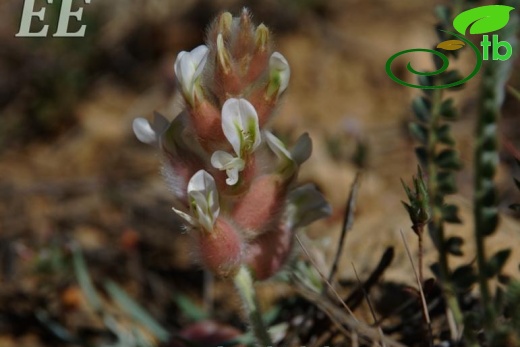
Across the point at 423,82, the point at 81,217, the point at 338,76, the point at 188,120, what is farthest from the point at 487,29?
the point at 338,76

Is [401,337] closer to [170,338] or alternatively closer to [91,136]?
[170,338]

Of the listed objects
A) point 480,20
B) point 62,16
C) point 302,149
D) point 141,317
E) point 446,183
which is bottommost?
point 141,317

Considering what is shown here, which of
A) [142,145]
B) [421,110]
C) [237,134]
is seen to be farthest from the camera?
[142,145]

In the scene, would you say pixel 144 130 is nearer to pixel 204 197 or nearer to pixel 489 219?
pixel 204 197

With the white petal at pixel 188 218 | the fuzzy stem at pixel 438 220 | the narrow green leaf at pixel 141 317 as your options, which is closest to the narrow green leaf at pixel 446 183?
the fuzzy stem at pixel 438 220

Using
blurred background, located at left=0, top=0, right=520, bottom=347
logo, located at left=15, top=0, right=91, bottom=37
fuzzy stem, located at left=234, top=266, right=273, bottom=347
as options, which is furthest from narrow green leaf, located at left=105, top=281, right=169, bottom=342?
logo, located at left=15, top=0, right=91, bottom=37

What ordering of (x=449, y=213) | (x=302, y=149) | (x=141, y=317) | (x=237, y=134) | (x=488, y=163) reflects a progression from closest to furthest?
(x=488, y=163), (x=237, y=134), (x=302, y=149), (x=449, y=213), (x=141, y=317)

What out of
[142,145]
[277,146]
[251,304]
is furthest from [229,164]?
[142,145]

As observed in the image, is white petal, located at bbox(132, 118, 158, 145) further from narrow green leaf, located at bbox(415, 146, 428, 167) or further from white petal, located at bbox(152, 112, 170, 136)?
narrow green leaf, located at bbox(415, 146, 428, 167)

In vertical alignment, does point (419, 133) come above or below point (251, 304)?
above
